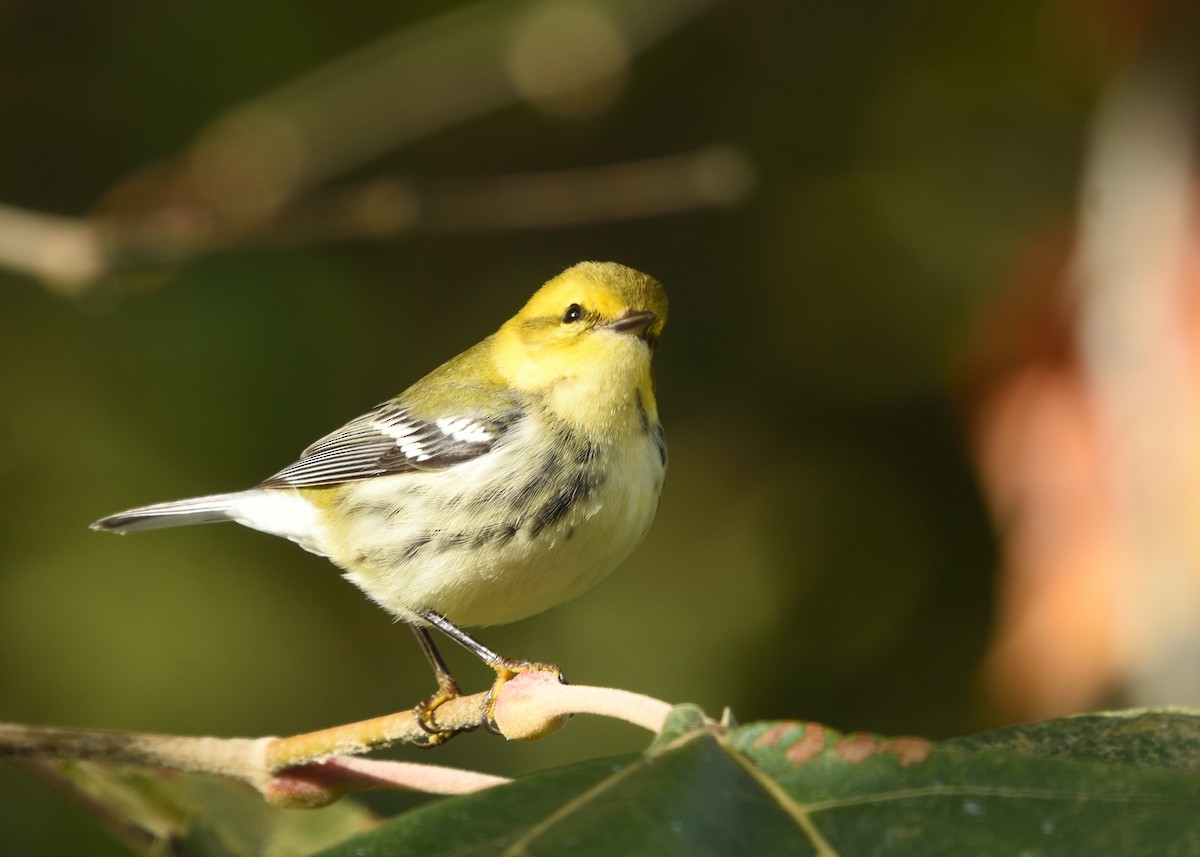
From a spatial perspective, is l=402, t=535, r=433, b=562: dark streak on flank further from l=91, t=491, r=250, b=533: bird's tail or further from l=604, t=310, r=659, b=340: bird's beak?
l=91, t=491, r=250, b=533: bird's tail

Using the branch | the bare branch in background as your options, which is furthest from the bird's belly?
the bare branch in background

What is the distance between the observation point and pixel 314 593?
4.24 m

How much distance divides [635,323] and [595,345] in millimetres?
97

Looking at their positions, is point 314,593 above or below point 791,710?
above

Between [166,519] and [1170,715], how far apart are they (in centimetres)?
226

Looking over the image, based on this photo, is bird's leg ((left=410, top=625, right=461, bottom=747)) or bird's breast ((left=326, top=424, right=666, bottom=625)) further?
bird's breast ((left=326, top=424, right=666, bottom=625))

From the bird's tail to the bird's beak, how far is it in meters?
1.04

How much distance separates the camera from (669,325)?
13.8 ft

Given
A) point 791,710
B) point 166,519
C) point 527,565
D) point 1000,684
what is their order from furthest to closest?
point 791,710
point 1000,684
point 166,519
point 527,565

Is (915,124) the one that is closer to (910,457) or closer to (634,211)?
(910,457)

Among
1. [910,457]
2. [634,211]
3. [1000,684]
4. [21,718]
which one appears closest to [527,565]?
[634,211]

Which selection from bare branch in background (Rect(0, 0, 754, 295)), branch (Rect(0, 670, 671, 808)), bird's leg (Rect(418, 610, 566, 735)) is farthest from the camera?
bare branch in background (Rect(0, 0, 754, 295))

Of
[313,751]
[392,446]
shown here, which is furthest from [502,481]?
[313,751]

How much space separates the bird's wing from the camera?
2.73m
